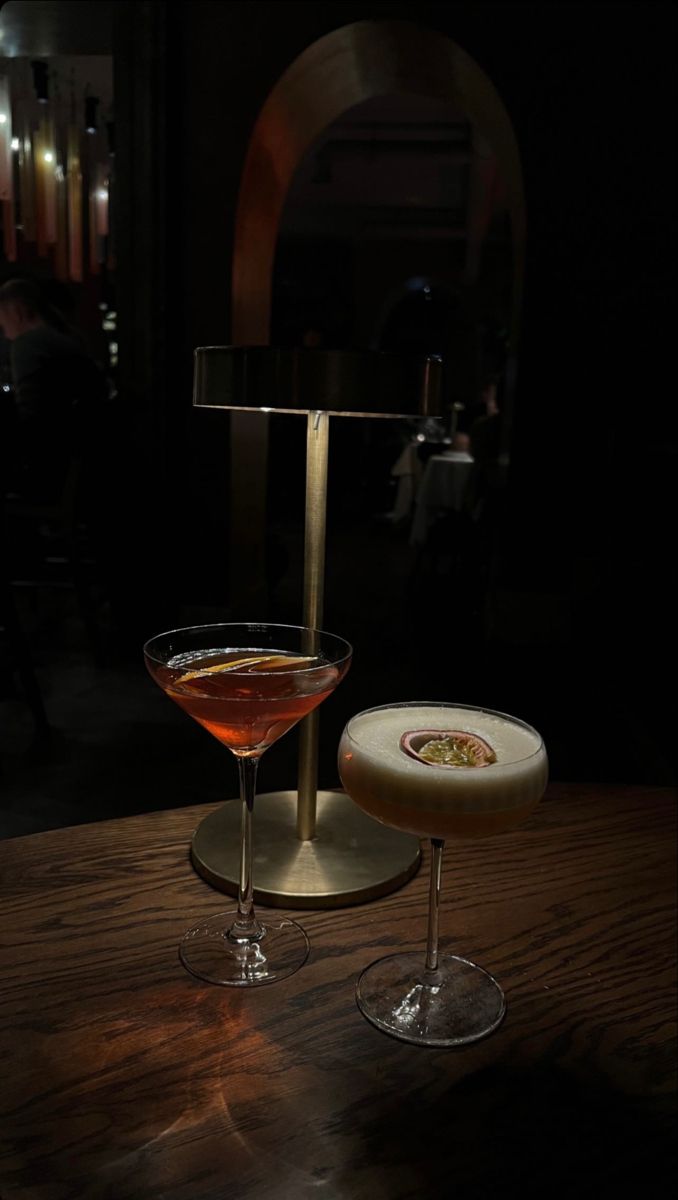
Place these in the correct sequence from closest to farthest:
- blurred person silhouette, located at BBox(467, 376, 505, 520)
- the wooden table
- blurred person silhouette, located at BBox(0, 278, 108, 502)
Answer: the wooden table < blurred person silhouette, located at BBox(0, 278, 108, 502) < blurred person silhouette, located at BBox(467, 376, 505, 520)

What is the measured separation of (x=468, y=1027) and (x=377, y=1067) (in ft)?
0.29

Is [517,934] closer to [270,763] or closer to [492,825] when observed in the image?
[492,825]

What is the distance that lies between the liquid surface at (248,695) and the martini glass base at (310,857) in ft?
0.58

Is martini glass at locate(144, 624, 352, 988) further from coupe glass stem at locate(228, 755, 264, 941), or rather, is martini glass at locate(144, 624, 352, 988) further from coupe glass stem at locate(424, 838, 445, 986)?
coupe glass stem at locate(424, 838, 445, 986)

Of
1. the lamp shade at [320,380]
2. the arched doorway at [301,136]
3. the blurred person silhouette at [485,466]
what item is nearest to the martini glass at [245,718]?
the lamp shade at [320,380]

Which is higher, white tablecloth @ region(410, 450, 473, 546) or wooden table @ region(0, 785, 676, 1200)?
wooden table @ region(0, 785, 676, 1200)

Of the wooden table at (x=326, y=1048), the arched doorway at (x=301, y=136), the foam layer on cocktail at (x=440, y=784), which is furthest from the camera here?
the arched doorway at (x=301, y=136)

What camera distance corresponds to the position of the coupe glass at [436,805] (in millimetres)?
720

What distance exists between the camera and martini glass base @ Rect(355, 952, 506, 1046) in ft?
2.39

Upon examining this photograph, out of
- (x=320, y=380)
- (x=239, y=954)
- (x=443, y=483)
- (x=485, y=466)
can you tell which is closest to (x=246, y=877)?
(x=239, y=954)

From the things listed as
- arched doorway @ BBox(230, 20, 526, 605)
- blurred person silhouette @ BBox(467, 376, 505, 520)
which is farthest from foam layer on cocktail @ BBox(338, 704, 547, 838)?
blurred person silhouette @ BBox(467, 376, 505, 520)

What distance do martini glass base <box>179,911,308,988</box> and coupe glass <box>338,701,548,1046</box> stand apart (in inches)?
2.9

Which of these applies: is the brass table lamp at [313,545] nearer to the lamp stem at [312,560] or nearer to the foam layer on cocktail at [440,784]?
the lamp stem at [312,560]

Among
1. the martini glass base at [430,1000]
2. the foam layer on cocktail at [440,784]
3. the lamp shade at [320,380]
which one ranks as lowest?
the martini glass base at [430,1000]
